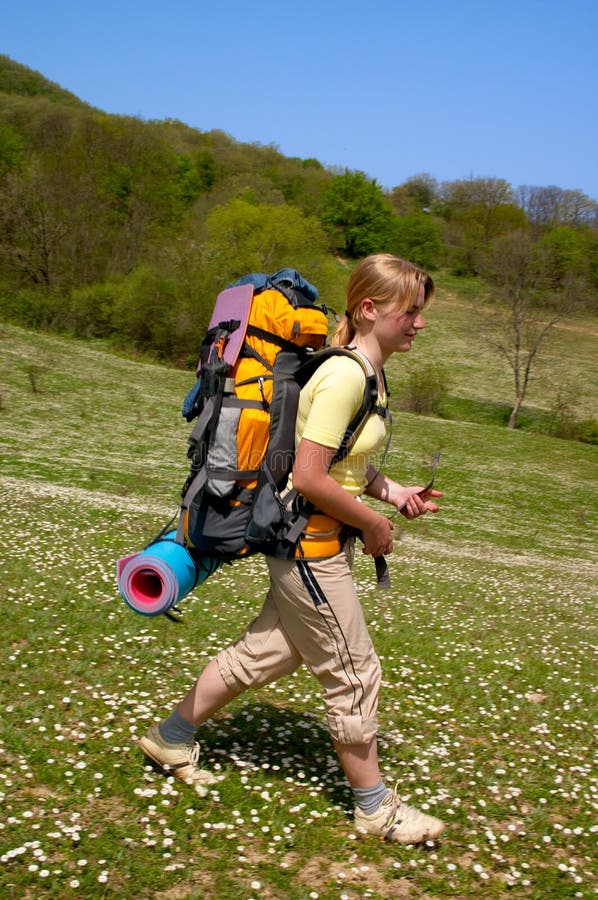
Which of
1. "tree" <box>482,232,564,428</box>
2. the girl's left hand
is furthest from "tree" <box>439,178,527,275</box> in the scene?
the girl's left hand

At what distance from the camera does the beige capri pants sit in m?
3.78

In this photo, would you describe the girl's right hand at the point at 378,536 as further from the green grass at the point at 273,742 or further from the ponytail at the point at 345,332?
the green grass at the point at 273,742

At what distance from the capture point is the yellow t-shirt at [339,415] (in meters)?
3.52

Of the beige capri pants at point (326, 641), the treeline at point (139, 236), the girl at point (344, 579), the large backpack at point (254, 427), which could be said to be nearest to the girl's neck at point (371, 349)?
the girl at point (344, 579)

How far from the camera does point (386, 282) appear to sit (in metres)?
3.80

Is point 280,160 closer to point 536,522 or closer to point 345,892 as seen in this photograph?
point 536,522

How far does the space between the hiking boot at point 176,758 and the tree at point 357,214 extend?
94.0 meters

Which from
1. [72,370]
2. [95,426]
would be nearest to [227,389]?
[95,426]

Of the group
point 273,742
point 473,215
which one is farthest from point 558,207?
point 273,742

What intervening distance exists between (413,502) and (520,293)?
5252 centimetres

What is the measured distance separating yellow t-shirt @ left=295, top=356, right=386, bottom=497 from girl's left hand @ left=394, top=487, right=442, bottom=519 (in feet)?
1.35

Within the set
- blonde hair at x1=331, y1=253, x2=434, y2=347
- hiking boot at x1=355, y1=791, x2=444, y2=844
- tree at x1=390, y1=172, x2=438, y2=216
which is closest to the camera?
blonde hair at x1=331, y1=253, x2=434, y2=347

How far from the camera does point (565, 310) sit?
174ft

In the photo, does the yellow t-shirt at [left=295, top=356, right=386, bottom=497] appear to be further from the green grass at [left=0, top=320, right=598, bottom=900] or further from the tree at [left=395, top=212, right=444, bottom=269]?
the tree at [left=395, top=212, right=444, bottom=269]
